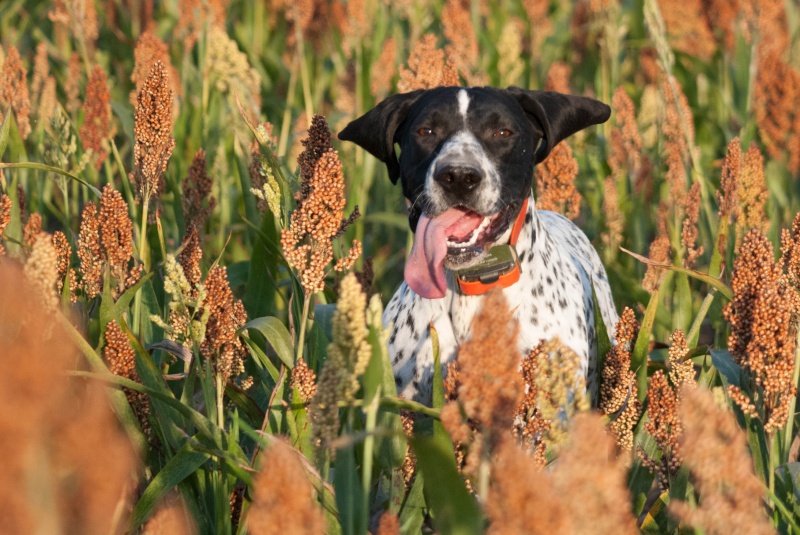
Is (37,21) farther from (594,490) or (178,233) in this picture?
(594,490)

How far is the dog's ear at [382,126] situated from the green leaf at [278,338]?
1.53 metres

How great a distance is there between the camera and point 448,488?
86.8 inches

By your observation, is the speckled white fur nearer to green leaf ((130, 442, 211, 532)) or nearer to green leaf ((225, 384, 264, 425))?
green leaf ((225, 384, 264, 425))

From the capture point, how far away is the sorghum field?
1.85 metres

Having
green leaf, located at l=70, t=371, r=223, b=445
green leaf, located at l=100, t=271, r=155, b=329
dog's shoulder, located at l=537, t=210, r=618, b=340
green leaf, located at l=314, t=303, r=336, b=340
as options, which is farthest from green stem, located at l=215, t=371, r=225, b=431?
dog's shoulder, located at l=537, t=210, r=618, b=340

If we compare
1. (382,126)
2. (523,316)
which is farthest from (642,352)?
(382,126)

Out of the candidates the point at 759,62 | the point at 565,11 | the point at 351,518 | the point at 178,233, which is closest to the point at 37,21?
the point at 565,11

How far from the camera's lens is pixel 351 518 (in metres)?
2.51

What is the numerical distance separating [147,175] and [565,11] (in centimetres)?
781

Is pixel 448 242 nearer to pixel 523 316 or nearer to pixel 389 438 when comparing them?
pixel 523 316

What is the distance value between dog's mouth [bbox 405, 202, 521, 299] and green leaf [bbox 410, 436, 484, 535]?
6.21 ft

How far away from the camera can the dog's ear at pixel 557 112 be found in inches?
189

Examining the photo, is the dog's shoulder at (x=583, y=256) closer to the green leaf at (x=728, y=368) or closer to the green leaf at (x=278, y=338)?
the green leaf at (x=728, y=368)

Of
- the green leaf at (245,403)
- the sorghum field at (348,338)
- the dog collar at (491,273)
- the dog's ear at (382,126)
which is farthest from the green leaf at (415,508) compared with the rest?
the dog's ear at (382,126)
